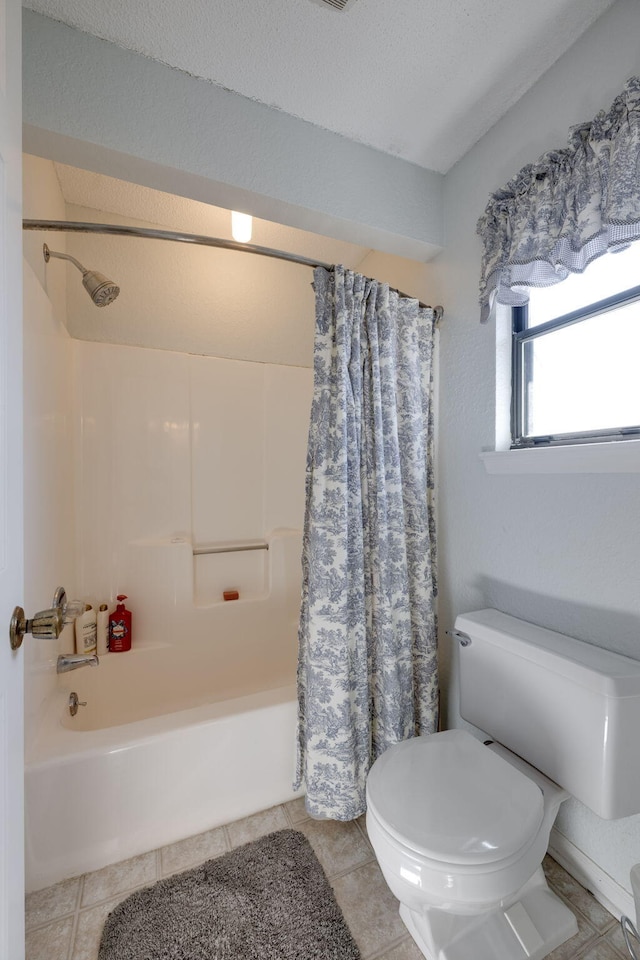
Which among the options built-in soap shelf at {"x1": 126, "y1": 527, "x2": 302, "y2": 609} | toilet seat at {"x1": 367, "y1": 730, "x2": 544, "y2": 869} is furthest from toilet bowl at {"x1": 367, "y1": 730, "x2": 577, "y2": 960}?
built-in soap shelf at {"x1": 126, "y1": 527, "x2": 302, "y2": 609}

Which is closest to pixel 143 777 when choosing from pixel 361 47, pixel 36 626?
pixel 36 626

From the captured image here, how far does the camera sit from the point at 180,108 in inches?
48.0

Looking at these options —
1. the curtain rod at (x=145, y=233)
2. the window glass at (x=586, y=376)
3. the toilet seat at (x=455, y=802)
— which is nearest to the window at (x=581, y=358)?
the window glass at (x=586, y=376)

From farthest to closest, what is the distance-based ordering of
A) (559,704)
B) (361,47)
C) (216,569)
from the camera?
(216,569)
(361,47)
(559,704)

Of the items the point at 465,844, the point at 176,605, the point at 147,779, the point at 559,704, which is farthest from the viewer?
the point at 176,605

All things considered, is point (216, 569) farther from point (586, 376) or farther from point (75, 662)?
point (586, 376)

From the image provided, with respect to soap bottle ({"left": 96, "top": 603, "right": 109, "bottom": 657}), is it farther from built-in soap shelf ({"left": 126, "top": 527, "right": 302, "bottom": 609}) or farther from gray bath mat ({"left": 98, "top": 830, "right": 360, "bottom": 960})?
gray bath mat ({"left": 98, "top": 830, "right": 360, "bottom": 960})

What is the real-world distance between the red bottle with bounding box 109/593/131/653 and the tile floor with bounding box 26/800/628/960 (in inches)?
33.1

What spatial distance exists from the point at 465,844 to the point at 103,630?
171 centimetres

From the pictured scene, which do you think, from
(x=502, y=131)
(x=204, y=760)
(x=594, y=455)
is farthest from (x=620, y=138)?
(x=204, y=760)

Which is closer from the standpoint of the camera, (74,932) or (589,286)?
(74,932)

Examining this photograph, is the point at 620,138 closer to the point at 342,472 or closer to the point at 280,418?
the point at 342,472

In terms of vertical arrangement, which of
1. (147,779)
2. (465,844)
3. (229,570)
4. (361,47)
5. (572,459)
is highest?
(361,47)

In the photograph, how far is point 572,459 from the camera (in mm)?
1125
